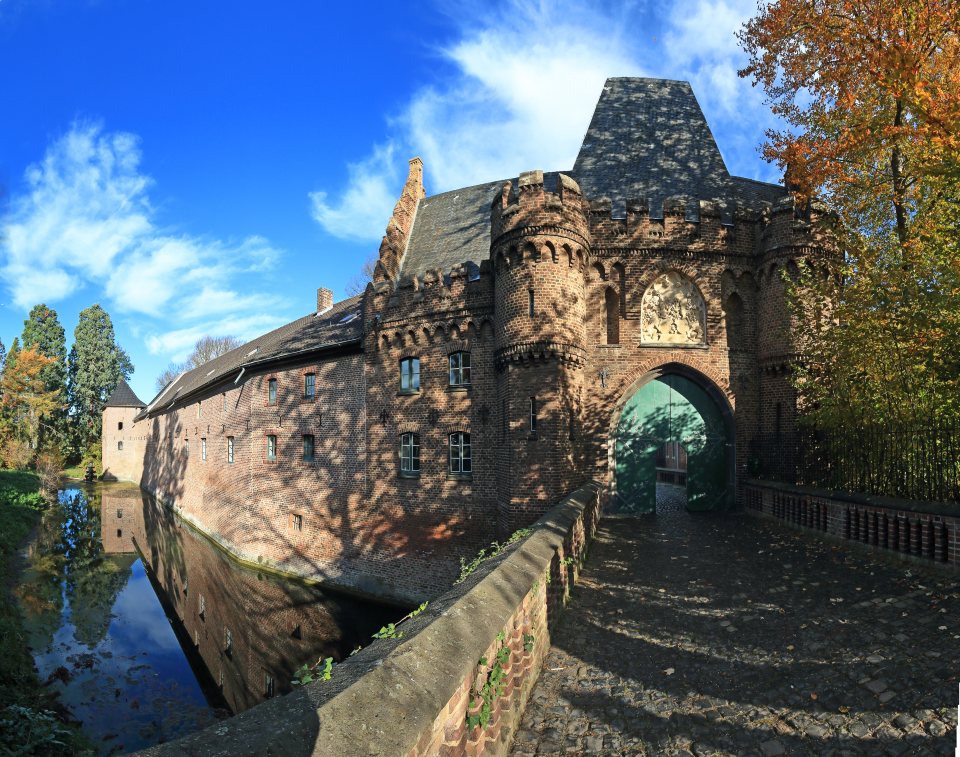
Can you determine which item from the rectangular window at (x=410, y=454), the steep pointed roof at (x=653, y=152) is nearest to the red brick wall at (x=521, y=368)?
the rectangular window at (x=410, y=454)

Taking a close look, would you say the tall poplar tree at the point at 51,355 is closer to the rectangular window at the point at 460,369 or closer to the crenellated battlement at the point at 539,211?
the rectangular window at the point at 460,369

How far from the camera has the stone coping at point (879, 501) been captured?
7045 mm

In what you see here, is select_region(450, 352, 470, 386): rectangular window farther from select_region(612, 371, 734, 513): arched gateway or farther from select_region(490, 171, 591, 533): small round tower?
select_region(612, 371, 734, 513): arched gateway

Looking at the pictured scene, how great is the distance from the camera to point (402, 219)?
18.8 m

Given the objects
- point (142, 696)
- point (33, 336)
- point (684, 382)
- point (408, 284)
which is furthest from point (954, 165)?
point (33, 336)

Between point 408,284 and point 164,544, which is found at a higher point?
point 408,284

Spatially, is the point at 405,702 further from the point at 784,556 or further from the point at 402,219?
the point at 402,219

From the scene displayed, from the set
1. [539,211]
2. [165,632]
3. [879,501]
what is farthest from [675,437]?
[165,632]

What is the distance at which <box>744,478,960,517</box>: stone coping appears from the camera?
7045 millimetres

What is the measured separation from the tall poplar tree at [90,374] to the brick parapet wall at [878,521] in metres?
60.7

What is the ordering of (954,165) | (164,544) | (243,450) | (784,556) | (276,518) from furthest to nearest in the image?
(164,544)
(243,450)
(276,518)
(784,556)
(954,165)

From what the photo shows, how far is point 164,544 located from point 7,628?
562 inches

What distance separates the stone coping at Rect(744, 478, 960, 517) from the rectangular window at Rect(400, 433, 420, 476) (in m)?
8.79

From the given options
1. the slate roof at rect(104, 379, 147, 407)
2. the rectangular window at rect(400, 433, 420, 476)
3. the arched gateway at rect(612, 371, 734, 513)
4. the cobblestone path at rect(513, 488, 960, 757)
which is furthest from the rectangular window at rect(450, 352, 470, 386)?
the slate roof at rect(104, 379, 147, 407)
